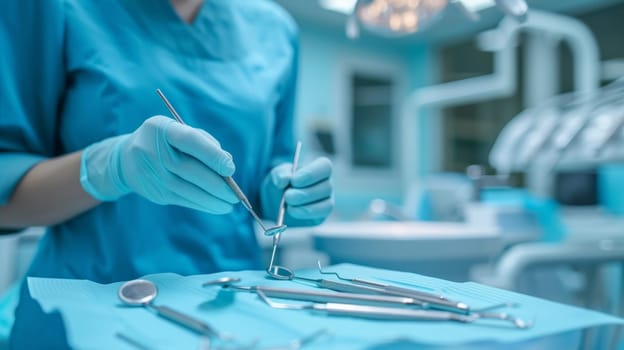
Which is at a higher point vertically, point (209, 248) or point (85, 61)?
point (85, 61)

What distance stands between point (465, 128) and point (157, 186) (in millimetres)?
3985

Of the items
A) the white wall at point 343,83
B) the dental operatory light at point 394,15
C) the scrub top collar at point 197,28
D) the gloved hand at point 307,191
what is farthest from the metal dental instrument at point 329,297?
the white wall at point 343,83

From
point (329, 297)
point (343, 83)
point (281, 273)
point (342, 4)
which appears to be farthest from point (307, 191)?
point (343, 83)

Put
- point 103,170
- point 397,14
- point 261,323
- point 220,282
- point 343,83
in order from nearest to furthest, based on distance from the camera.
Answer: point 261,323 < point 220,282 < point 103,170 < point 397,14 < point 343,83

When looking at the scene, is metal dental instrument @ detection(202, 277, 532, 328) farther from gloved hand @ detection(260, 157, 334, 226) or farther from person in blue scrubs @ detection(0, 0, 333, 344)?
gloved hand @ detection(260, 157, 334, 226)

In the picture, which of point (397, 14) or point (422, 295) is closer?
point (422, 295)

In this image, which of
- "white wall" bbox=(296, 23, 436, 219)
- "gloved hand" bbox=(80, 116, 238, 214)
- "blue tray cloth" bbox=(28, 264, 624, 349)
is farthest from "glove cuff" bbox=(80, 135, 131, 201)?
"white wall" bbox=(296, 23, 436, 219)

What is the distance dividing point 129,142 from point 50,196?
0.50ft

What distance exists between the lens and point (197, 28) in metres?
0.76

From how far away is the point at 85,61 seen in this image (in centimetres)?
63

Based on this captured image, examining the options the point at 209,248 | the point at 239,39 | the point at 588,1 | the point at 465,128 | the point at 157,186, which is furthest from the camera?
the point at 465,128

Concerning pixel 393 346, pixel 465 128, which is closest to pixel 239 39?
pixel 393 346

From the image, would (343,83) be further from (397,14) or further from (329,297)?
(329,297)

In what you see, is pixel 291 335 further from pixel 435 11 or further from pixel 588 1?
pixel 588 1
